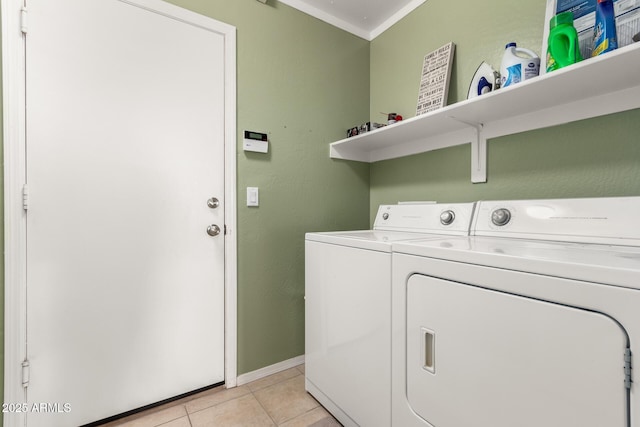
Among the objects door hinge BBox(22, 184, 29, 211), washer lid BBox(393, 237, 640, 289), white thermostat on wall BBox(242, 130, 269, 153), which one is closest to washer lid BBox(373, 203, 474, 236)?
washer lid BBox(393, 237, 640, 289)

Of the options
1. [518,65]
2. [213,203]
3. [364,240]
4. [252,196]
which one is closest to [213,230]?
[213,203]

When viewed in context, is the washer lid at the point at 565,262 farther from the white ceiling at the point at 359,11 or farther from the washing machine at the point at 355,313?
the white ceiling at the point at 359,11

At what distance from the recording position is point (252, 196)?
1.73m

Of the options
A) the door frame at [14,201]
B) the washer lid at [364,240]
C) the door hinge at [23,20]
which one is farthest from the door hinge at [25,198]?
the washer lid at [364,240]

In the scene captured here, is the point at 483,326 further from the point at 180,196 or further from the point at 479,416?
the point at 180,196

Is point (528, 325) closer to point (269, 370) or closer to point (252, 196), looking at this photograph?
point (252, 196)

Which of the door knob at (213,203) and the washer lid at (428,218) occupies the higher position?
the door knob at (213,203)

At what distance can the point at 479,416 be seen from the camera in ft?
2.63

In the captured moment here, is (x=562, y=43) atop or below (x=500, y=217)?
atop

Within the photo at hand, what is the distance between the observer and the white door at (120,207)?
4.03 ft

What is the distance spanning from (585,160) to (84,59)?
2245 millimetres

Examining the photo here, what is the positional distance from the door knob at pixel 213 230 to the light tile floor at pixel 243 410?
0.90 metres

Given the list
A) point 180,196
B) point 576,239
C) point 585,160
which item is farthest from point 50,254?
point 585,160

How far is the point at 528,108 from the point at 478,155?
30cm
